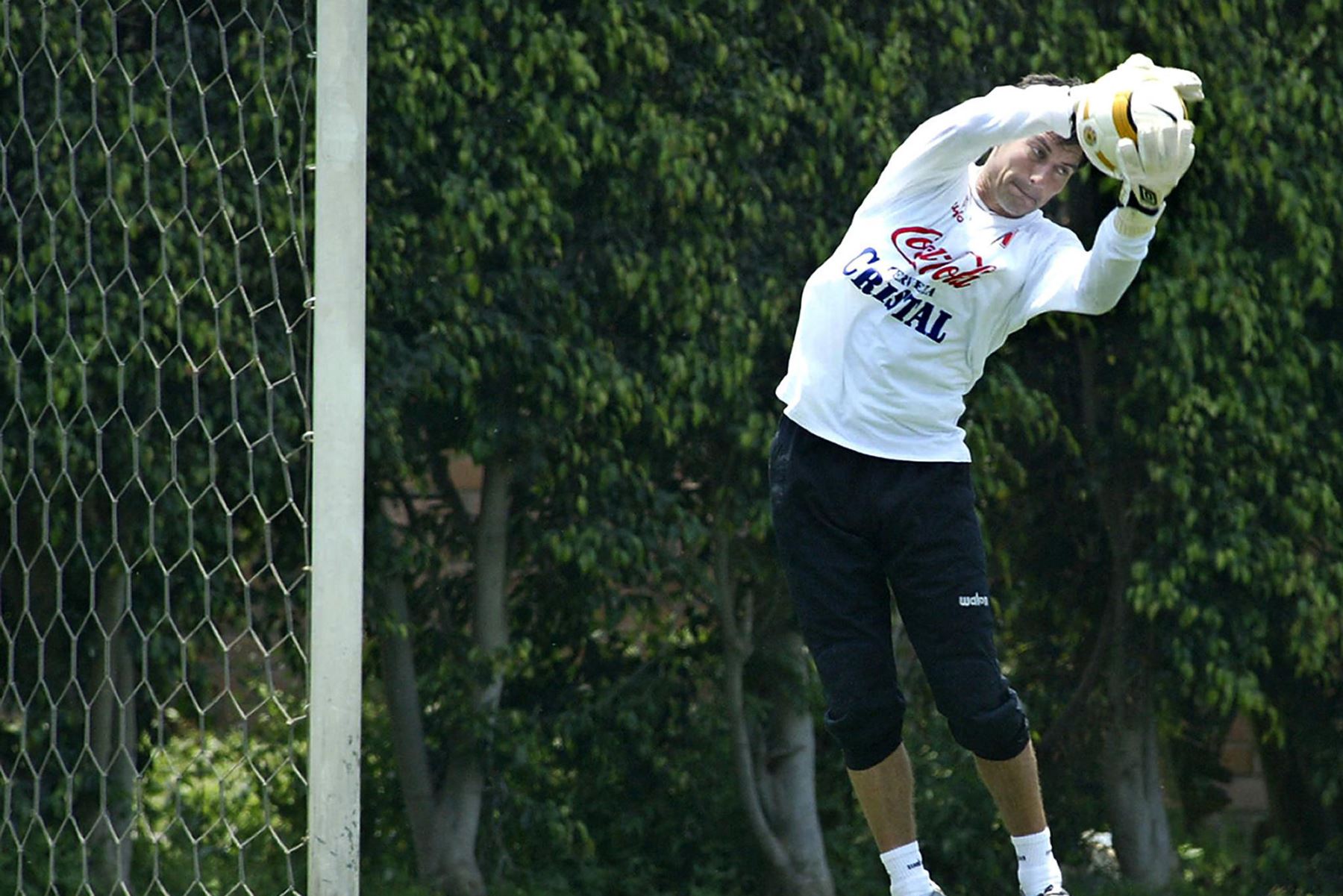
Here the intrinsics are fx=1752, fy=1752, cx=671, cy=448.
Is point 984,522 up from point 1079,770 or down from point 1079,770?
up

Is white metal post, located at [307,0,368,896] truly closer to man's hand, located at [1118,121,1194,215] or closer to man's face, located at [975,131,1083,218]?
man's face, located at [975,131,1083,218]

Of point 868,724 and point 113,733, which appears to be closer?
point 868,724

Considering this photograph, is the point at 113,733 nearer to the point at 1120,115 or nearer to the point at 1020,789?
the point at 1020,789

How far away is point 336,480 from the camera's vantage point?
9.36 feet

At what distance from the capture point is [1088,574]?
5.28 metres

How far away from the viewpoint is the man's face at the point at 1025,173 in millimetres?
2832

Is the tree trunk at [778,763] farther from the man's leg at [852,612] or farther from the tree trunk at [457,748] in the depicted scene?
the man's leg at [852,612]

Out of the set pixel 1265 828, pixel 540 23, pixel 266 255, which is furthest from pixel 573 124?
pixel 1265 828

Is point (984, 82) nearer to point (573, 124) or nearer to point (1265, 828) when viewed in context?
point (573, 124)

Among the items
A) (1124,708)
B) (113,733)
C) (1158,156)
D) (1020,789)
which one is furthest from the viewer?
(1124,708)

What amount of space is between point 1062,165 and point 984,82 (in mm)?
1936

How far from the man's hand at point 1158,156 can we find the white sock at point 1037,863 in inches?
44.1

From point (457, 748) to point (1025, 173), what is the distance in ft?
8.34

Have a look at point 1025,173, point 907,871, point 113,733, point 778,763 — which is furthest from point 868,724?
point 113,733
